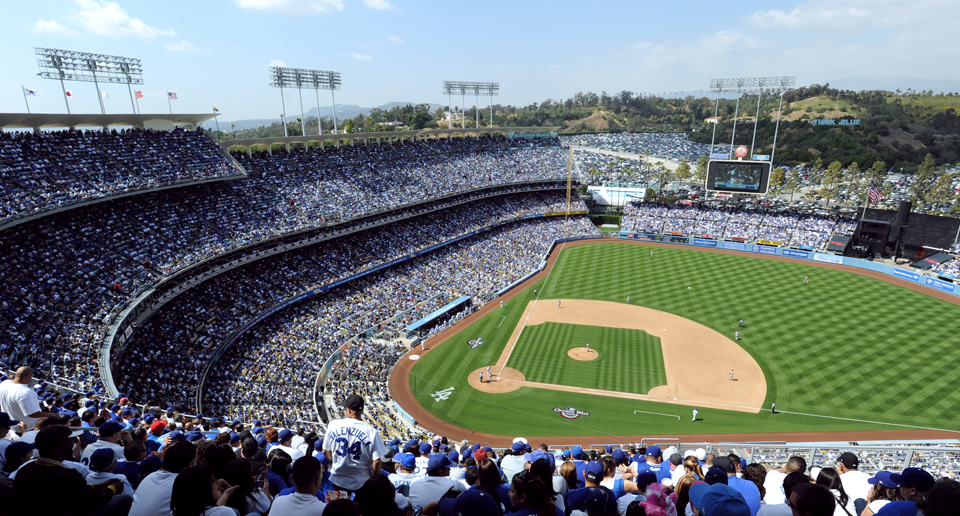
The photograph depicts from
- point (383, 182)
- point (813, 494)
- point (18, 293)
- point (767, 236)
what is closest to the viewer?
point (813, 494)

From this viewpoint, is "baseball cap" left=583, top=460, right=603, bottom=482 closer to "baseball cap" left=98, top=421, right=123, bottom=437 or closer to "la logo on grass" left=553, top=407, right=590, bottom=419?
"baseball cap" left=98, top=421, right=123, bottom=437

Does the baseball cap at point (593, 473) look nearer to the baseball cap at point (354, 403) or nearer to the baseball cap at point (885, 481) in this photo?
the baseball cap at point (354, 403)

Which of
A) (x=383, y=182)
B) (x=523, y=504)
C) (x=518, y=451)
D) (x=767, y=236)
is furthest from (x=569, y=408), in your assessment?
(x=767, y=236)

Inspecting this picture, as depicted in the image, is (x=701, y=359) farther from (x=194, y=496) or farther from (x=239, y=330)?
(x=194, y=496)

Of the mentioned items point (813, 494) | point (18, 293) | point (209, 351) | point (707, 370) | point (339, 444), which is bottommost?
point (707, 370)

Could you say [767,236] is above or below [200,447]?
below

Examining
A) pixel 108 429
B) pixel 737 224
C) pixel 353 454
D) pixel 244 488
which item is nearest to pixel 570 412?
pixel 353 454

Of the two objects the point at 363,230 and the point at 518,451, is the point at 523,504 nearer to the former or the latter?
the point at 518,451

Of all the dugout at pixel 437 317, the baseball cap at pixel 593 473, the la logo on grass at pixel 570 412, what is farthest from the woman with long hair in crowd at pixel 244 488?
the dugout at pixel 437 317

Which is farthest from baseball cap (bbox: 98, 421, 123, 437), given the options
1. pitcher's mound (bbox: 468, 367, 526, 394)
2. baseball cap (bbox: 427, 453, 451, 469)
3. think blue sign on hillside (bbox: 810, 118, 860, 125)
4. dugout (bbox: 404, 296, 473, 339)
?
think blue sign on hillside (bbox: 810, 118, 860, 125)
